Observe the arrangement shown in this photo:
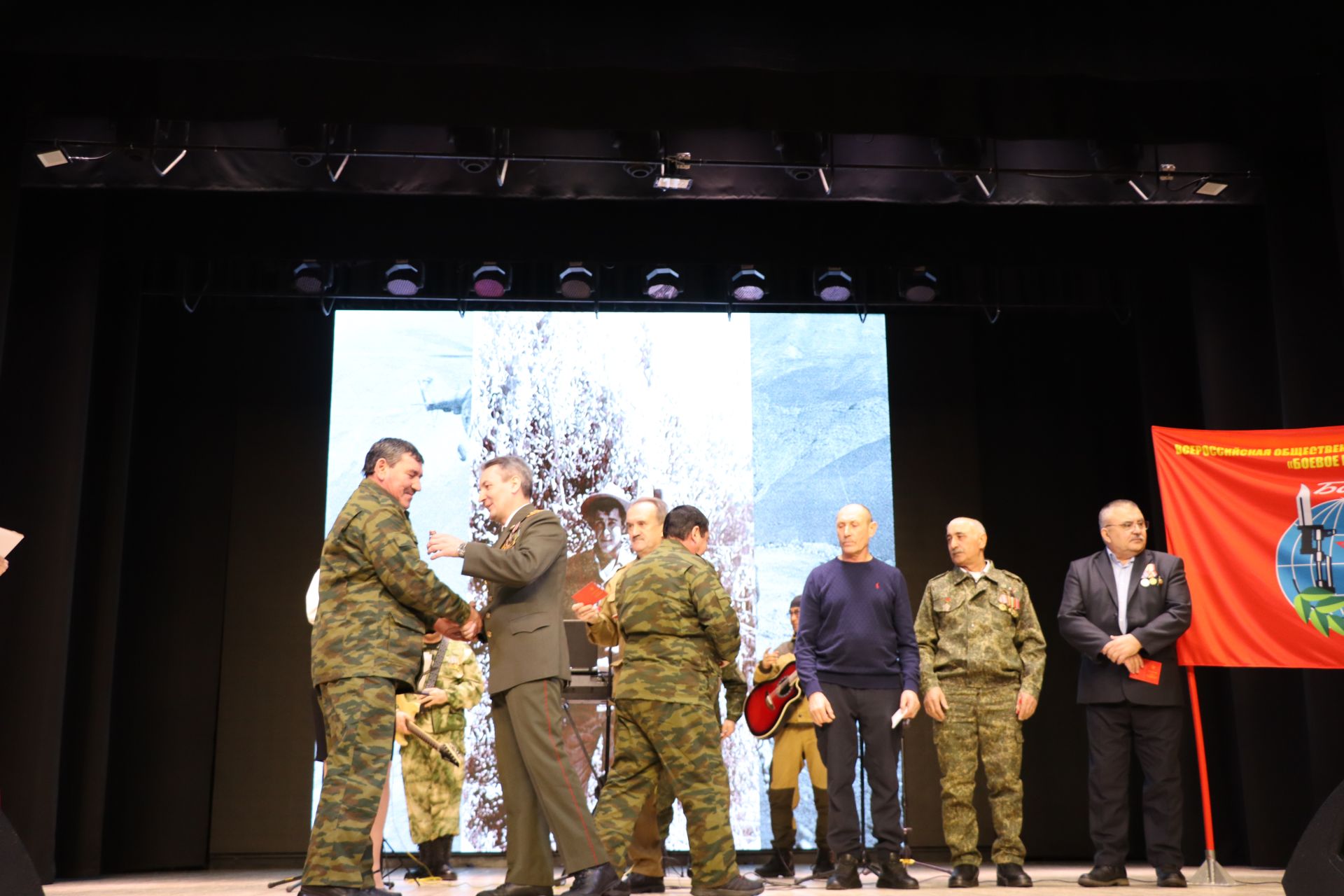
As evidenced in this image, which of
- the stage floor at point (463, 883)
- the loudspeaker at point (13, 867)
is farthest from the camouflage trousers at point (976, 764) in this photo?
the loudspeaker at point (13, 867)

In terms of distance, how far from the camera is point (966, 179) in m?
6.96

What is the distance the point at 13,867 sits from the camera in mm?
3393

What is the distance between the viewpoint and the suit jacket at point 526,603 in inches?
171

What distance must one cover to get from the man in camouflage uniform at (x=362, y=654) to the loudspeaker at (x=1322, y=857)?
2810 millimetres

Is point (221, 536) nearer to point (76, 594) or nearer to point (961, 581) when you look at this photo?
point (76, 594)

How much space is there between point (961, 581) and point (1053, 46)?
2546 mm

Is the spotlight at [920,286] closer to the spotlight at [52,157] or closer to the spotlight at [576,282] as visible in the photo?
the spotlight at [576,282]

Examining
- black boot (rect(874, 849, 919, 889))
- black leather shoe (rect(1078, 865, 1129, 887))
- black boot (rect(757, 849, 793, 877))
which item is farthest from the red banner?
black boot (rect(757, 849, 793, 877))

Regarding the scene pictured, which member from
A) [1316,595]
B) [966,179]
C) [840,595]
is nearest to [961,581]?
[840,595]

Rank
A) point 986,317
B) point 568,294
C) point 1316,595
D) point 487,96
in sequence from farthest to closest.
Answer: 1. point 986,317
2. point 568,294
3. point 487,96
4. point 1316,595

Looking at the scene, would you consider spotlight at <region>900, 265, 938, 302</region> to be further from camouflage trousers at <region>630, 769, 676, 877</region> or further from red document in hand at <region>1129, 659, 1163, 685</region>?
camouflage trousers at <region>630, 769, 676, 877</region>

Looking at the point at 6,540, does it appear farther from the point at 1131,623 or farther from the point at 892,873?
the point at 1131,623

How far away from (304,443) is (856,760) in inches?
179

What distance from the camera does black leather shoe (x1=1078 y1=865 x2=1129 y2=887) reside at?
5.48 m
